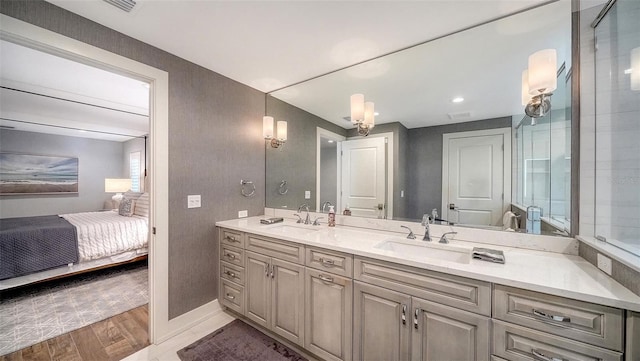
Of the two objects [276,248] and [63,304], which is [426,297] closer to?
[276,248]

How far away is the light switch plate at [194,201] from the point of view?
2126mm

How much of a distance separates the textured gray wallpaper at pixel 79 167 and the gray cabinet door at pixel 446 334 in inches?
304

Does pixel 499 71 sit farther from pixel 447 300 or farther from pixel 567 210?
pixel 447 300

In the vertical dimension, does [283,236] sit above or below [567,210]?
below

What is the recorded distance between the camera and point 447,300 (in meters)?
1.17

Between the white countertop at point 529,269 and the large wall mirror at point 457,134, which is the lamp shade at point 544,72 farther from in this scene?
the white countertop at point 529,269

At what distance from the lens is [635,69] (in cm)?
101

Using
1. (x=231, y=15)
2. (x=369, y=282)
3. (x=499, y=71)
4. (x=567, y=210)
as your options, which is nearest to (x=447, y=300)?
(x=369, y=282)

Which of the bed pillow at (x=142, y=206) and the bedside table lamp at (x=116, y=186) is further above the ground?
the bedside table lamp at (x=116, y=186)

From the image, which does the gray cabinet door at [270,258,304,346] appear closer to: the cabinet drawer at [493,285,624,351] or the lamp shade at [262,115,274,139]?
the cabinet drawer at [493,285,624,351]

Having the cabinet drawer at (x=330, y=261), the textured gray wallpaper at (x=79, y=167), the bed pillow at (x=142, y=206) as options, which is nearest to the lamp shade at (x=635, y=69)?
the cabinet drawer at (x=330, y=261)

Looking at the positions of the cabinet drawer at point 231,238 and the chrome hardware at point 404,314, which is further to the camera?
the cabinet drawer at point 231,238

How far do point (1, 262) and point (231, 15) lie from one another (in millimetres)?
3742

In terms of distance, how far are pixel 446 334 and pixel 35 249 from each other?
14.5ft
